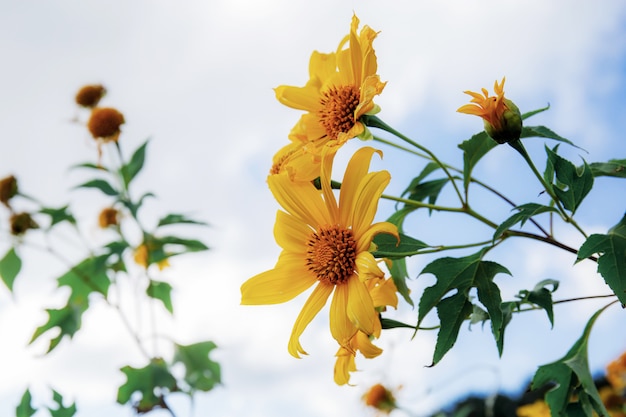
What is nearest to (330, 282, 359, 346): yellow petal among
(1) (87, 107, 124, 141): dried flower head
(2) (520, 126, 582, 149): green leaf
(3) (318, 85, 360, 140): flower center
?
(3) (318, 85, 360, 140): flower center

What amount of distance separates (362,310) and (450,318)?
0.14m

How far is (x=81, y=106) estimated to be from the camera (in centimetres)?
225

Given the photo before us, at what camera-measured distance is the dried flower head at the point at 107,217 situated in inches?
93.5

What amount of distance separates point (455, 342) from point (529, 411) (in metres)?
1.48

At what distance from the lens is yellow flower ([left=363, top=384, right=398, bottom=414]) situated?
7.02 ft

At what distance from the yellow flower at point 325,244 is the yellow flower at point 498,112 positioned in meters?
0.15

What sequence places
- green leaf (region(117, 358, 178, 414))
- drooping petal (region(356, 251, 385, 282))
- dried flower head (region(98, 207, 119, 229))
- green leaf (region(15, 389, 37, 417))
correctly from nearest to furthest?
drooping petal (region(356, 251, 385, 282))
green leaf (region(15, 389, 37, 417))
green leaf (region(117, 358, 178, 414))
dried flower head (region(98, 207, 119, 229))

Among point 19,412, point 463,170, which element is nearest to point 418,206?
point 463,170

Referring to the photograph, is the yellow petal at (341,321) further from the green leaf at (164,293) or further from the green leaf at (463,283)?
the green leaf at (164,293)

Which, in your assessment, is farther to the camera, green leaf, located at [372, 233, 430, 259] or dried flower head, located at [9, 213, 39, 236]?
dried flower head, located at [9, 213, 39, 236]

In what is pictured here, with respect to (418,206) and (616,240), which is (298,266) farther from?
(616,240)

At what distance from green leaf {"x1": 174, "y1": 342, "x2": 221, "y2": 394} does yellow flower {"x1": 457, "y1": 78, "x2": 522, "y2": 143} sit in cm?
110

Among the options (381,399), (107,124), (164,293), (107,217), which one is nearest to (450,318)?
(164,293)

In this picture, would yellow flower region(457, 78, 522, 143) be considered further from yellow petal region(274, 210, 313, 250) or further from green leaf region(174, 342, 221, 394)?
green leaf region(174, 342, 221, 394)
